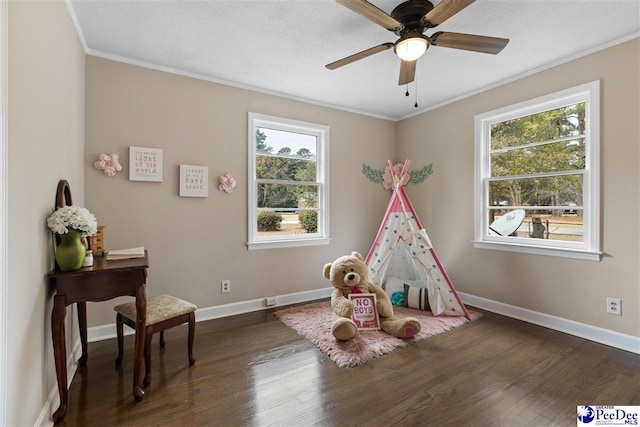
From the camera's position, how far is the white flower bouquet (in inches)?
64.1

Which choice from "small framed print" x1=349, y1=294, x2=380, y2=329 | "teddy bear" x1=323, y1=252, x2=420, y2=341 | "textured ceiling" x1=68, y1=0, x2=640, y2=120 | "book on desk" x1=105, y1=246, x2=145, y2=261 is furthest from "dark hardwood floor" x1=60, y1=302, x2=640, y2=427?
"textured ceiling" x1=68, y1=0, x2=640, y2=120

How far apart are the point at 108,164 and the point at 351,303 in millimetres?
2478

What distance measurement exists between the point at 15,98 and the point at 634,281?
4.10 meters

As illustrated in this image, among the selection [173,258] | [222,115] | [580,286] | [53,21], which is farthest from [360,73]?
[580,286]

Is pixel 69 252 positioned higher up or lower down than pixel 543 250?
higher up

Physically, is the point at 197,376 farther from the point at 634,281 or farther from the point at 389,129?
the point at 389,129

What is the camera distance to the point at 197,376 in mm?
2100

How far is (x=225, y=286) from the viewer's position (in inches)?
128

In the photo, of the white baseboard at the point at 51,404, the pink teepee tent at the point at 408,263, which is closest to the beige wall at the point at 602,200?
the pink teepee tent at the point at 408,263

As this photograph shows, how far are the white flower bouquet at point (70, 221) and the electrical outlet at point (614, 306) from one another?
390cm

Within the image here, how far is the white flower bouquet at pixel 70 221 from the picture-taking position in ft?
5.34

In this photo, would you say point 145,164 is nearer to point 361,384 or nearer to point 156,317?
point 156,317

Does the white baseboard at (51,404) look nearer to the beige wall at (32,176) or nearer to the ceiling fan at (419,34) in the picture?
the beige wall at (32,176)

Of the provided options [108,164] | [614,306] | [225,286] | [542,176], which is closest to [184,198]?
[108,164]
